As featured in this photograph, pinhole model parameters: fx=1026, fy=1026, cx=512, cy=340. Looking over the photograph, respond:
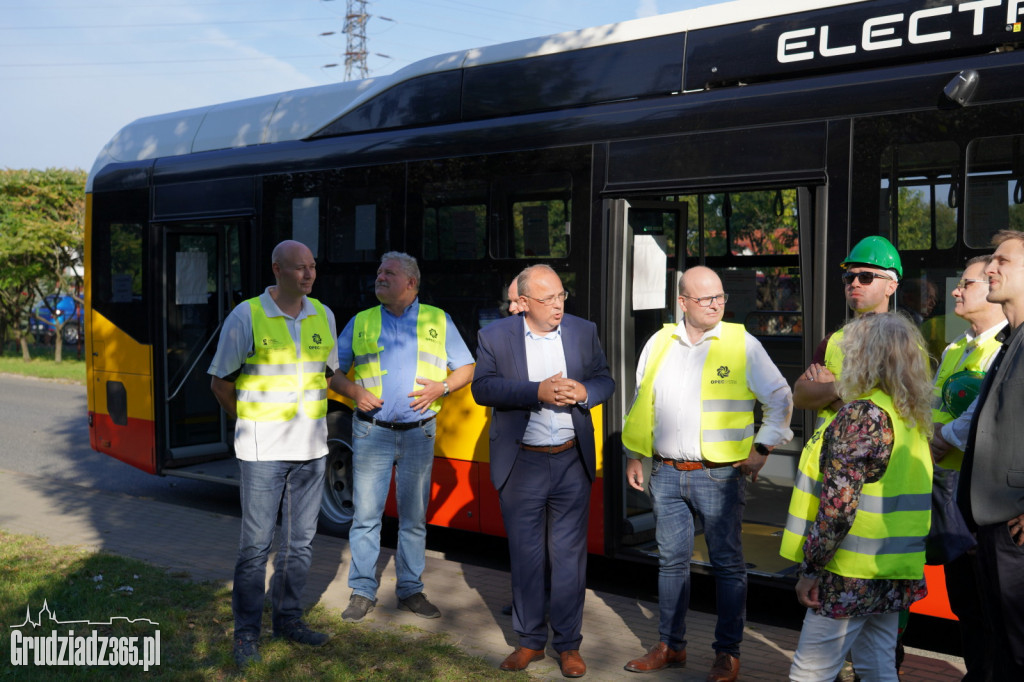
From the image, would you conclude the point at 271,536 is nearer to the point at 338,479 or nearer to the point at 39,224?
the point at 338,479

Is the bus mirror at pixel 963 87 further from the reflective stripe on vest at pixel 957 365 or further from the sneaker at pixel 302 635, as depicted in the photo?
the sneaker at pixel 302 635

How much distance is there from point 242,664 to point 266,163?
428cm

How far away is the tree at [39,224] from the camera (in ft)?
72.7

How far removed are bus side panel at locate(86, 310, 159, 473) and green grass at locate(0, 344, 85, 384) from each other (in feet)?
37.2

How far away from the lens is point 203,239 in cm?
915

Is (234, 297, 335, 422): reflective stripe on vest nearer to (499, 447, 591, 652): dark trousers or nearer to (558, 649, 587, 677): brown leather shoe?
(499, 447, 591, 652): dark trousers

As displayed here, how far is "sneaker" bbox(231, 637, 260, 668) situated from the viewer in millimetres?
5012

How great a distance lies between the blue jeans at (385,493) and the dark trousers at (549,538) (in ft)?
3.30

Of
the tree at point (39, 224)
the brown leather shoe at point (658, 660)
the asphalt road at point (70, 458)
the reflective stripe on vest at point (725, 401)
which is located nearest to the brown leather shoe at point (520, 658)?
the brown leather shoe at point (658, 660)

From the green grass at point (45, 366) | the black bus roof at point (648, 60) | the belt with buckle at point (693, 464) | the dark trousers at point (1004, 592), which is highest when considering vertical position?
the black bus roof at point (648, 60)

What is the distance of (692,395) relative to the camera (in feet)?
Answer: 15.7

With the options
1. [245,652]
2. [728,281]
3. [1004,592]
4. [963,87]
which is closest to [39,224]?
[728,281]

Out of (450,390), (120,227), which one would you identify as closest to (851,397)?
(450,390)

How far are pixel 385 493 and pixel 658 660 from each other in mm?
1887
